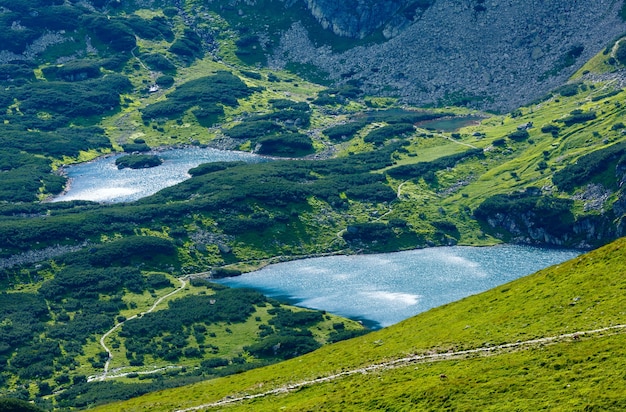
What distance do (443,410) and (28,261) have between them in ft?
424

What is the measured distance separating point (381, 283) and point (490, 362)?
108844 mm

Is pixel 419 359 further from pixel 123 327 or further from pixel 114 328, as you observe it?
pixel 114 328

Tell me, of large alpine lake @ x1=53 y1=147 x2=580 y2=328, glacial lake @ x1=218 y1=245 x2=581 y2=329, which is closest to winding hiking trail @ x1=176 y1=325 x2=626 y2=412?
glacial lake @ x1=218 y1=245 x2=581 y2=329

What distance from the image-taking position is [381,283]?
186 meters

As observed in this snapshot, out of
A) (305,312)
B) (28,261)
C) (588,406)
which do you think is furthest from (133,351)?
(588,406)

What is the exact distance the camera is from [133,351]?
146500 millimetres

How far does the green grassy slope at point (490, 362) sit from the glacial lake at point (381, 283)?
205ft

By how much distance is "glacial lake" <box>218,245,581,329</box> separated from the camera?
17012 cm

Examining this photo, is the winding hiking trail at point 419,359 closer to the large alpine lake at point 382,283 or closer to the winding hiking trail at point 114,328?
the winding hiking trail at point 114,328

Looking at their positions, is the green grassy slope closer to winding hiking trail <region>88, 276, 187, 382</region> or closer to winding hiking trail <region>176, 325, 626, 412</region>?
winding hiking trail <region>176, 325, 626, 412</region>

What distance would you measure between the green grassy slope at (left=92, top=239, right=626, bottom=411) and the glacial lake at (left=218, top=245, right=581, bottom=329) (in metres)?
62.5

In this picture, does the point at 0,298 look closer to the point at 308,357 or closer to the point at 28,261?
the point at 28,261

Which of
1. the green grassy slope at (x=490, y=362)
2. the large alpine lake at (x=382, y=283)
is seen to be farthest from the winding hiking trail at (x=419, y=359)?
the large alpine lake at (x=382, y=283)

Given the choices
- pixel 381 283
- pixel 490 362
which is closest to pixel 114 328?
pixel 381 283
